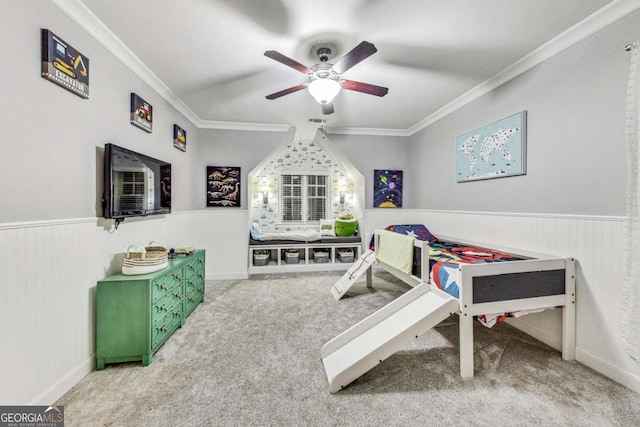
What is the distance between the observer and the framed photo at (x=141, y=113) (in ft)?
7.92

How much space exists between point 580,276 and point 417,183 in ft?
8.96

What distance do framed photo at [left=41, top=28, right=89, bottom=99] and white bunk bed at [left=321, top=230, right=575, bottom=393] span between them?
2531 mm

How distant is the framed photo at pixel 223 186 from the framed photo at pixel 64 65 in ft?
→ 7.88

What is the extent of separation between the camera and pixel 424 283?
7.55ft

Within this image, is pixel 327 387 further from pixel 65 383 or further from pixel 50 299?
pixel 50 299

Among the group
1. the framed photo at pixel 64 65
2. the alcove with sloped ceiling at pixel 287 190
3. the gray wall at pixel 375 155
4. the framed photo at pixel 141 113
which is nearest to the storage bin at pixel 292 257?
the alcove with sloped ceiling at pixel 287 190

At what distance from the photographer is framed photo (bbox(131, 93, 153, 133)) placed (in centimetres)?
241

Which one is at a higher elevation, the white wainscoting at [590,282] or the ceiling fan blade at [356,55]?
the ceiling fan blade at [356,55]

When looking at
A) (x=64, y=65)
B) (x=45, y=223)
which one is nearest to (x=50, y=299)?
(x=45, y=223)

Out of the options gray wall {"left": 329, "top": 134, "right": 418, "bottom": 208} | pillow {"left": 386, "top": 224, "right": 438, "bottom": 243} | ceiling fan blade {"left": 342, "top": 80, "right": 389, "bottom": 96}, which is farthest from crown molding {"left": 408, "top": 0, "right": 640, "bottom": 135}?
pillow {"left": 386, "top": 224, "right": 438, "bottom": 243}

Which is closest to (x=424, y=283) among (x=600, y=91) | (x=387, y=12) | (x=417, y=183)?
(x=600, y=91)

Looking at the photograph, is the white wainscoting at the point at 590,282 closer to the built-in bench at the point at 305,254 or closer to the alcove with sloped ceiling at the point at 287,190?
the built-in bench at the point at 305,254

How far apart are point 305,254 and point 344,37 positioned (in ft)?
11.8

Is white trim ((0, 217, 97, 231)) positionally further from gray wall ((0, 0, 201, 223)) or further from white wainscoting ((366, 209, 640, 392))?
white wainscoting ((366, 209, 640, 392))
